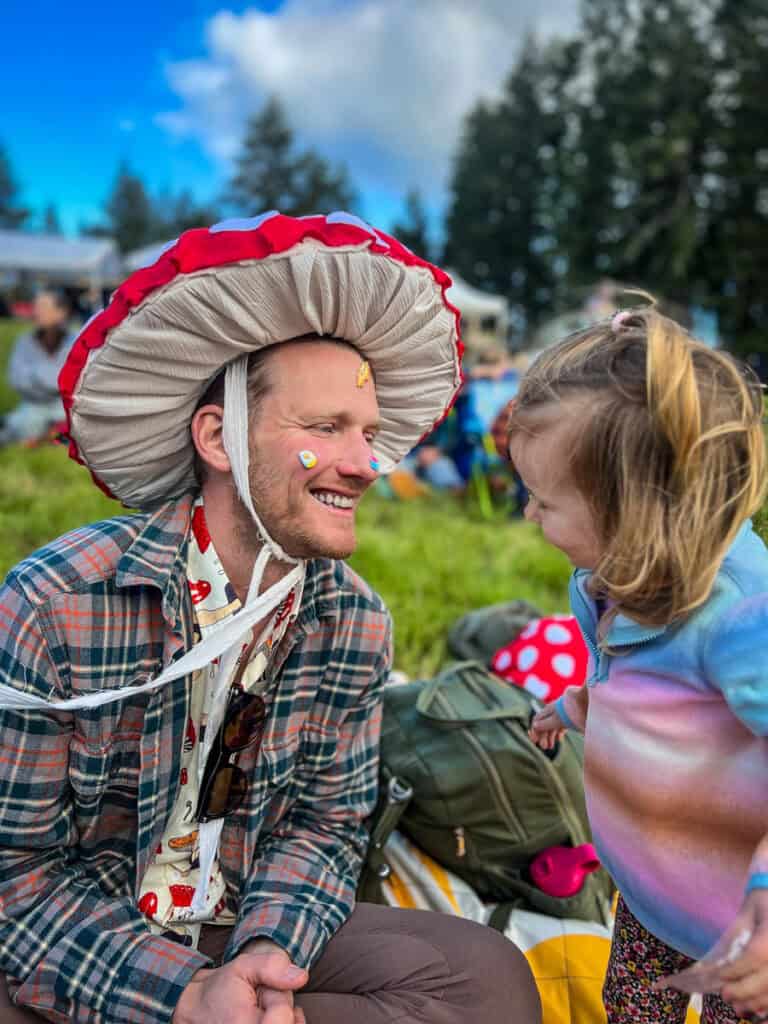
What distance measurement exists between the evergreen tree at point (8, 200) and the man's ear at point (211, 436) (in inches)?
3657

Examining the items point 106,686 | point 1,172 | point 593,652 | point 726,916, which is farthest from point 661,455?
point 1,172

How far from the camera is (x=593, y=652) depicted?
156 cm

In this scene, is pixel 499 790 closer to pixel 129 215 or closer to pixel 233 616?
pixel 233 616

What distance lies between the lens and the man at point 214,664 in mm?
1544

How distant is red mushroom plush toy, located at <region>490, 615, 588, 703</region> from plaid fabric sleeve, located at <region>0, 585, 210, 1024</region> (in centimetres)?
165

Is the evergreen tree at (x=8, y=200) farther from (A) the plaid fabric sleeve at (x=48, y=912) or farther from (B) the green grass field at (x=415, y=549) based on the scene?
(A) the plaid fabric sleeve at (x=48, y=912)

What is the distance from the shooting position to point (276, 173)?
1884 inches

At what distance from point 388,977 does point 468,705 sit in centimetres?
87

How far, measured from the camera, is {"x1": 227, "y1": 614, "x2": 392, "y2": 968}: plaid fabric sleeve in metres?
1.71

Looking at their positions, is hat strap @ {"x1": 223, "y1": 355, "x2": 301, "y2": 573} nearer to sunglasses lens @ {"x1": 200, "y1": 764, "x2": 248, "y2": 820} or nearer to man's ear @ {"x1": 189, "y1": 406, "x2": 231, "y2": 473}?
man's ear @ {"x1": 189, "y1": 406, "x2": 231, "y2": 473}

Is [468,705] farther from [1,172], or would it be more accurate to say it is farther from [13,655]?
[1,172]

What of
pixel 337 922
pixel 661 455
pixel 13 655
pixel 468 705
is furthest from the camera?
pixel 468 705

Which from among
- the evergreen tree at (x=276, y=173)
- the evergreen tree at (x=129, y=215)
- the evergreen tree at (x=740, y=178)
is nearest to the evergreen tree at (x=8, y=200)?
the evergreen tree at (x=129, y=215)

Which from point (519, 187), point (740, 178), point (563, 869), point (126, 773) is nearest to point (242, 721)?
point (126, 773)
